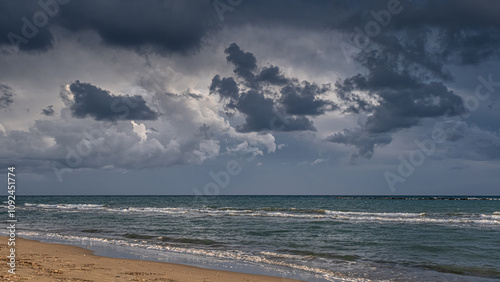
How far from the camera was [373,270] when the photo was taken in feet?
53.7

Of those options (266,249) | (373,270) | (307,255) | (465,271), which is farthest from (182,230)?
(465,271)

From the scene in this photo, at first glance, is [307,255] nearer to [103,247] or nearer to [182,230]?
[103,247]

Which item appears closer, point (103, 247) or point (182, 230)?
point (103, 247)

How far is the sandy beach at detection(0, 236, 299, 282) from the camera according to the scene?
484 inches

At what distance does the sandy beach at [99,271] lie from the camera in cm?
1230

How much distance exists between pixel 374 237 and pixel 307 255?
30.4 feet

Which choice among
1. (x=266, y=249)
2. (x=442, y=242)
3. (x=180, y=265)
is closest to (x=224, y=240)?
(x=266, y=249)

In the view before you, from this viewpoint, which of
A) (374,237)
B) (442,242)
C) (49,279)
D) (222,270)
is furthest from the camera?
(374,237)

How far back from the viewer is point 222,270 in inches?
628

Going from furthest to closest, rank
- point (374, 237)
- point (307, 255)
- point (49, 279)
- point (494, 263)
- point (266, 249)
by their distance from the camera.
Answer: point (374, 237) < point (266, 249) < point (307, 255) < point (494, 263) < point (49, 279)

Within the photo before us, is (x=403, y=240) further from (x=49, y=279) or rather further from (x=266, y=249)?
(x=49, y=279)

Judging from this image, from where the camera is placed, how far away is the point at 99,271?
13961mm

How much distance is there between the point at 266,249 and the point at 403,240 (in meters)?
10.2

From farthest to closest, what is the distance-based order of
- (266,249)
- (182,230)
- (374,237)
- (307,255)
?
(182,230) → (374,237) → (266,249) → (307,255)
